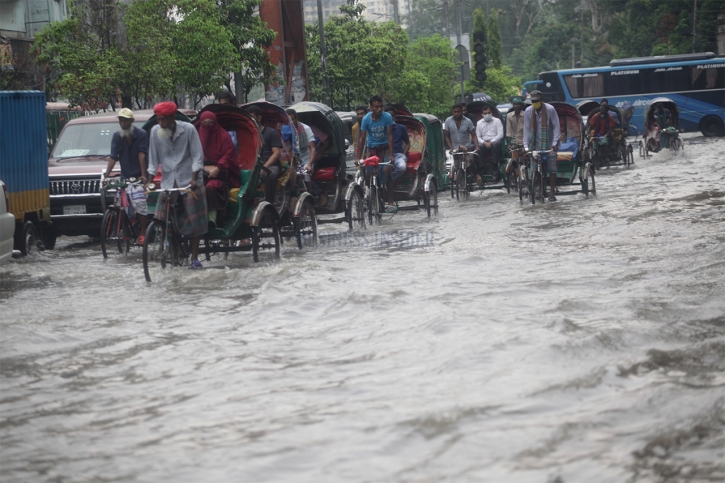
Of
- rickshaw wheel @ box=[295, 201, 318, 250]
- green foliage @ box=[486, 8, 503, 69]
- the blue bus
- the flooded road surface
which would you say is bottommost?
the flooded road surface

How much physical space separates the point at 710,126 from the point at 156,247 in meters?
38.7

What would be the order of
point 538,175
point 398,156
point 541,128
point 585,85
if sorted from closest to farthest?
point 398,156 → point 541,128 → point 538,175 → point 585,85

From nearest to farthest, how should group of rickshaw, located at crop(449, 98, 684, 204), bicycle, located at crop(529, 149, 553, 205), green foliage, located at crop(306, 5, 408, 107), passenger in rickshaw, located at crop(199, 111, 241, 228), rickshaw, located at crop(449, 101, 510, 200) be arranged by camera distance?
1. passenger in rickshaw, located at crop(199, 111, 241, 228)
2. bicycle, located at crop(529, 149, 553, 205)
3. group of rickshaw, located at crop(449, 98, 684, 204)
4. rickshaw, located at crop(449, 101, 510, 200)
5. green foliage, located at crop(306, 5, 408, 107)

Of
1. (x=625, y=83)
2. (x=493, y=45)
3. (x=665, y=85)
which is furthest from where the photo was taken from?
(x=493, y=45)

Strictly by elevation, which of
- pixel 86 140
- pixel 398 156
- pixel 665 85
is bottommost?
pixel 398 156

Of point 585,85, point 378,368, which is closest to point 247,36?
point 378,368

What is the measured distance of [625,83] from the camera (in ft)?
151

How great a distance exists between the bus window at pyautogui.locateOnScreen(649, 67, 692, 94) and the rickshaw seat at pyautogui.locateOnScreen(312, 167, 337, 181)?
111ft

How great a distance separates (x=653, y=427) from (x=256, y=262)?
668cm

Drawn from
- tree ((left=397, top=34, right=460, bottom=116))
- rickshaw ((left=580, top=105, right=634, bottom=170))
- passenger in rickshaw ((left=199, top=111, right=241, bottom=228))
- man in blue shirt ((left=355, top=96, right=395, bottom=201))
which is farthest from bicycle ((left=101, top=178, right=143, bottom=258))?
tree ((left=397, top=34, right=460, bottom=116))

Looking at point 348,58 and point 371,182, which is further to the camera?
point 348,58

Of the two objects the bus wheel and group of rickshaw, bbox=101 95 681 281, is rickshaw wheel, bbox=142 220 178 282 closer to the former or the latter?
group of rickshaw, bbox=101 95 681 281

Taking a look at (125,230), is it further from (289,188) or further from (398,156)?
(398,156)

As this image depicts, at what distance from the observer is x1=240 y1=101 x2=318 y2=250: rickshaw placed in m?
12.3
